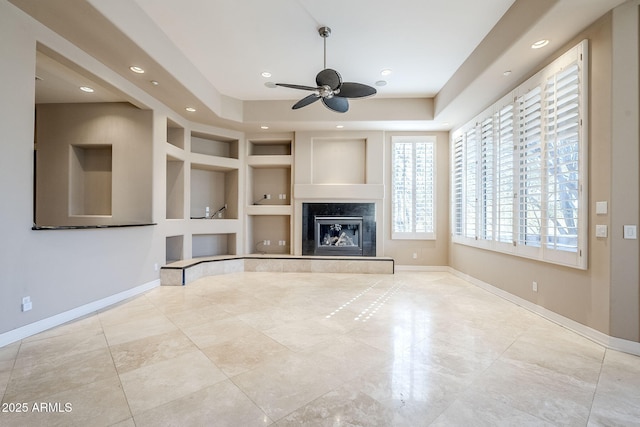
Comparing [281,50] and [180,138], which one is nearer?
[281,50]

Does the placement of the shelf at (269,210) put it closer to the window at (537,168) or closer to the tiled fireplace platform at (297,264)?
the tiled fireplace platform at (297,264)

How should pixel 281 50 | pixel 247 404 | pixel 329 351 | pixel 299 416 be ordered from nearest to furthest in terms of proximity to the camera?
1. pixel 299 416
2. pixel 247 404
3. pixel 329 351
4. pixel 281 50

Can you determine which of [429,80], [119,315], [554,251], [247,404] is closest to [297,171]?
[429,80]

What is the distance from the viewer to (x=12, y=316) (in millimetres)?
2498

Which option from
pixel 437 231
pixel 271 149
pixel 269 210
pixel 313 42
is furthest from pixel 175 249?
pixel 437 231

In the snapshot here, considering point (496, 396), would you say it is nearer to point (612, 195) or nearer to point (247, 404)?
point (247, 404)

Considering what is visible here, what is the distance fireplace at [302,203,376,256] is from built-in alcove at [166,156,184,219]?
2419 mm

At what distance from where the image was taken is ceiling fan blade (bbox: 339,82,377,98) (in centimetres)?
335

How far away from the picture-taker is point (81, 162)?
15.6 feet

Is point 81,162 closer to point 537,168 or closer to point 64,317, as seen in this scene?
point 64,317

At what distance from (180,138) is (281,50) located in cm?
274

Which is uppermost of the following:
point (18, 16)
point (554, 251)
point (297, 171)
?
point (18, 16)

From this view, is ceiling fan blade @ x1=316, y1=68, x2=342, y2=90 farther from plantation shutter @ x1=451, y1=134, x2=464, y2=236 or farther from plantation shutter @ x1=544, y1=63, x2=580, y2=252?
plantation shutter @ x1=451, y1=134, x2=464, y2=236

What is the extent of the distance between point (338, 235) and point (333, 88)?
138 inches
